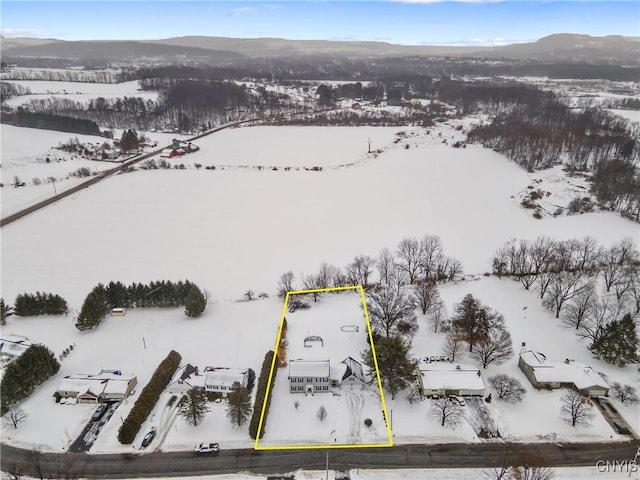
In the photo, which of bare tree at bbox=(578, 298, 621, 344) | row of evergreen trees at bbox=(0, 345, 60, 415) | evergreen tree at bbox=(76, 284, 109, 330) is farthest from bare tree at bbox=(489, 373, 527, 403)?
evergreen tree at bbox=(76, 284, 109, 330)

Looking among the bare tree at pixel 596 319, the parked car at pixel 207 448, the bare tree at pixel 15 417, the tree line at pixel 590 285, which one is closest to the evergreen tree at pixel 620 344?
the tree line at pixel 590 285

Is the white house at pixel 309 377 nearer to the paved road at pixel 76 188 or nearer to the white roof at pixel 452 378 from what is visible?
the white roof at pixel 452 378

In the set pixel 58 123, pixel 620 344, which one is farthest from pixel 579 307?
pixel 58 123

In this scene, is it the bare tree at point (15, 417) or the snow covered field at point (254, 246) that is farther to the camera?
the snow covered field at point (254, 246)

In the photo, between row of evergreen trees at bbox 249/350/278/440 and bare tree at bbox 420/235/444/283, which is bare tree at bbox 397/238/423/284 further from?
row of evergreen trees at bbox 249/350/278/440

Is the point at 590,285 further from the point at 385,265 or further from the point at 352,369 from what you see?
the point at 352,369

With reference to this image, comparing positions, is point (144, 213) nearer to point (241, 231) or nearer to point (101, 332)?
point (241, 231)
